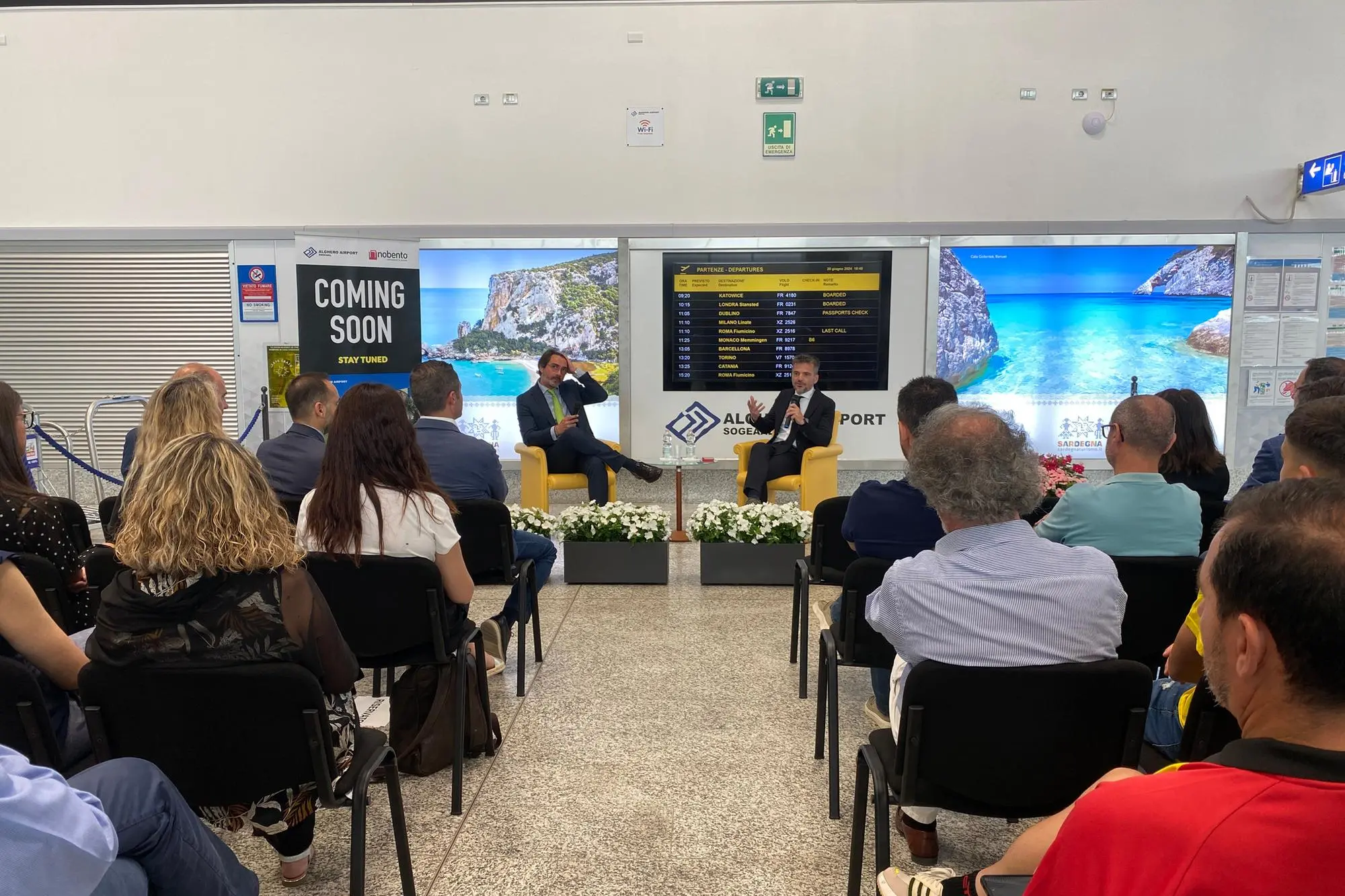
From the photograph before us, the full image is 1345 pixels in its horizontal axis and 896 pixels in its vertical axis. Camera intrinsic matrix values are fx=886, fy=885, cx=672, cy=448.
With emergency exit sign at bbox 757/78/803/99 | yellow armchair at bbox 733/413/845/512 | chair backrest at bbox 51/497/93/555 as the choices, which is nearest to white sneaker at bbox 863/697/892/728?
yellow armchair at bbox 733/413/845/512

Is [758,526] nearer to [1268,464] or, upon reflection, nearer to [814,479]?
[814,479]

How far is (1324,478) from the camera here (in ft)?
3.72

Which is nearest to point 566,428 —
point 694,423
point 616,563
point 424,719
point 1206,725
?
point 694,423

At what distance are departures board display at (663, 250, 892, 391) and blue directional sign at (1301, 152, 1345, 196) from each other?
11.8ft

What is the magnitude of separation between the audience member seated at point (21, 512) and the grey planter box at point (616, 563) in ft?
9.76

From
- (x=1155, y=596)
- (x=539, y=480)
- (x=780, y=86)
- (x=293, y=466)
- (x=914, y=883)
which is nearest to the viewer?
(x=914, y=883)

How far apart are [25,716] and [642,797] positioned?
186 centimetres

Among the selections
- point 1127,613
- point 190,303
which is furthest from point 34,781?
point 190,303

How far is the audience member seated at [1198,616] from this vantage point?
7.30ft

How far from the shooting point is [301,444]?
4.09 meters

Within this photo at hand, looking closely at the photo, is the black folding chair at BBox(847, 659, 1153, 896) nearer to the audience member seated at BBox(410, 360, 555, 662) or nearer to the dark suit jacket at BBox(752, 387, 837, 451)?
the audience member seated at BBox(410, 360, 555, 662)

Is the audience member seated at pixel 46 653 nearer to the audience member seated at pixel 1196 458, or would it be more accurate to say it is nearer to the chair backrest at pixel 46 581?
the chair backrest at pixel 46 581

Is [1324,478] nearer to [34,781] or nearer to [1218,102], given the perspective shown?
[34,781]

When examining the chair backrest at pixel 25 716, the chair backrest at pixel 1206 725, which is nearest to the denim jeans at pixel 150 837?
the chair backrest at pixel 25 716
